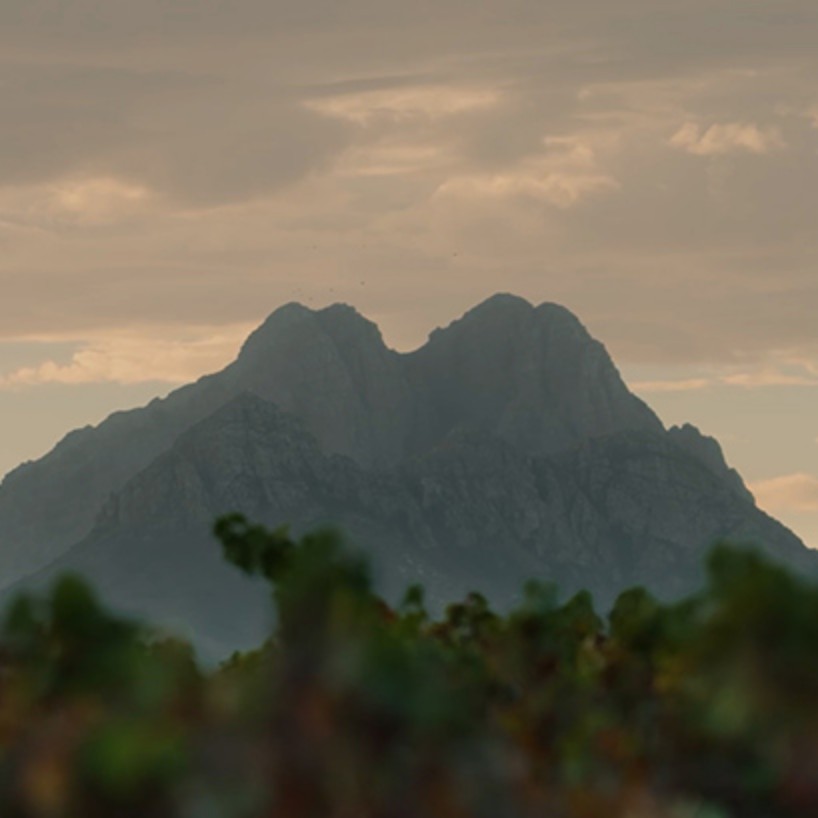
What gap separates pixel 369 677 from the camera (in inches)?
630

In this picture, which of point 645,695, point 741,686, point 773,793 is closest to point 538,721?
point 645,695

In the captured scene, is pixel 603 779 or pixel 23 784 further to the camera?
pixel 603 779

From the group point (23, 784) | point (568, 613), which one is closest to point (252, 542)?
point (568, 613)

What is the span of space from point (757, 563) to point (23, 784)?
769cm

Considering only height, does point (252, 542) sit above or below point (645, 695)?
above

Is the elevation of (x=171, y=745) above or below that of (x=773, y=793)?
above

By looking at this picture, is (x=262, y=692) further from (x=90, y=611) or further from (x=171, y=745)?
(x=90, y=611)

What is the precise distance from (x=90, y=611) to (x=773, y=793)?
7.17 m

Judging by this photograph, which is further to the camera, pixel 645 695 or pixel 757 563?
pixel 645 695

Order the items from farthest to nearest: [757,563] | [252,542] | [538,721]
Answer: [252,542]
[538,721]
[757,563]

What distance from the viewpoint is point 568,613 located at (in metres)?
49.2

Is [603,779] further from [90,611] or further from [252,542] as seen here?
[252,542]

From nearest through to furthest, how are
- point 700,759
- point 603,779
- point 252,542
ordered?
point 603,779 < point 700,759 < point 252,542

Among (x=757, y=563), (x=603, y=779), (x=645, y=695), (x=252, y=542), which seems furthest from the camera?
(x=252, y=542)
